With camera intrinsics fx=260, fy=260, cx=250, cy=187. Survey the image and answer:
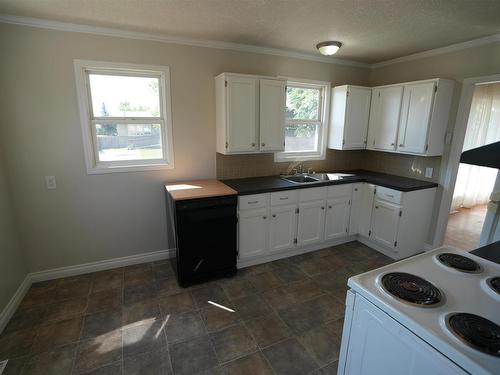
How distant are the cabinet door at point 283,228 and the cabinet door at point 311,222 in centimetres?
10

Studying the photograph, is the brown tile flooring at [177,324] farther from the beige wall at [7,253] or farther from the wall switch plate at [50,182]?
the wall switch plate at [50,182]

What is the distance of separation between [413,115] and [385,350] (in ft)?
9.61

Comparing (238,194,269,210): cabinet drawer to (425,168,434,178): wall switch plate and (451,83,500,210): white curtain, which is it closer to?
(425,168,434,178): wall switch plate

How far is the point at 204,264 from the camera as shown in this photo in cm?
265

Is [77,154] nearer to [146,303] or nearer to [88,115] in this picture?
[88,115]

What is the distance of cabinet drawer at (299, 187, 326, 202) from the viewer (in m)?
3.09

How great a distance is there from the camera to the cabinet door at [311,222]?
10.4ft

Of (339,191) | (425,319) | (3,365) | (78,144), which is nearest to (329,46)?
(339,191)

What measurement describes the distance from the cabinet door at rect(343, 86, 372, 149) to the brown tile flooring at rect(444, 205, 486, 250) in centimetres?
191

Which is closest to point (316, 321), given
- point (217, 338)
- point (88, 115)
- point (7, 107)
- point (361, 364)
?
point (217, 338)

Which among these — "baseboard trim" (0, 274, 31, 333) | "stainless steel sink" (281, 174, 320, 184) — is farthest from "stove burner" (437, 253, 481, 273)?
"baseboard trim" (0, 274, 31, 333)

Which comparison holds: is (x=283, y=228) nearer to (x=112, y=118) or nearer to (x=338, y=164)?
(x=338, y=164)

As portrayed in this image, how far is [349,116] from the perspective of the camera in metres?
3.59

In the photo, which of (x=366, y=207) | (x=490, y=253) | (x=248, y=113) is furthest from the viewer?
(x=366, y=207)
